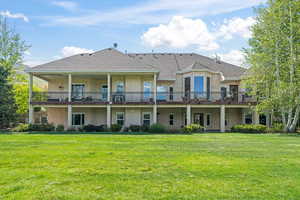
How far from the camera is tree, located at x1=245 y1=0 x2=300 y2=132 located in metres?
21.8

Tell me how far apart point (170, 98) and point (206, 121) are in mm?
4667

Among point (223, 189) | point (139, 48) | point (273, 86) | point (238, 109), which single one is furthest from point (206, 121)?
point (223, 189)

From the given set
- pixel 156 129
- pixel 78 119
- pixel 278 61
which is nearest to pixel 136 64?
pixel 156 129

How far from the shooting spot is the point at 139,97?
24.7 metres

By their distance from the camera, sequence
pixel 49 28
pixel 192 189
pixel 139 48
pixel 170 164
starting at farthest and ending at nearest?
pixel 139 48
pixel 49 28
pixel 170 164
pixel 192 189

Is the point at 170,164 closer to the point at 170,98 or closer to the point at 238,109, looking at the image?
the point at 170,98

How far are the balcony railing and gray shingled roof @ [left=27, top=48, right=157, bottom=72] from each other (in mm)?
2398

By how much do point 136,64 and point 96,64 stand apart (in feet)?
12.3

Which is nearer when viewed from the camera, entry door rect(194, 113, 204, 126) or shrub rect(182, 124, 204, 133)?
shrub rect(182, 124, 204, 133)

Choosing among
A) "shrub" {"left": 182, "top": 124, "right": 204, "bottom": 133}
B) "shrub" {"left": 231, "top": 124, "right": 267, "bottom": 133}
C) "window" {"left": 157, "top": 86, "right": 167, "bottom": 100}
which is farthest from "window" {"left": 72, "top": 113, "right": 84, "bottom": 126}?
"shrub" {"left": 231, "top": 124, "right": 267, "bottom": 133}

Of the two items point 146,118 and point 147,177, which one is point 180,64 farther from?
point 147,177

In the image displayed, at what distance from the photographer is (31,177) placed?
6062mm

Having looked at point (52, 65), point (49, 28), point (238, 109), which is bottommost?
point (238, 109)

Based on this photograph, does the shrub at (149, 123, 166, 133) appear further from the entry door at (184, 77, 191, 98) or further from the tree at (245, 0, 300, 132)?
the tree at (245, 0, 300, 132)
